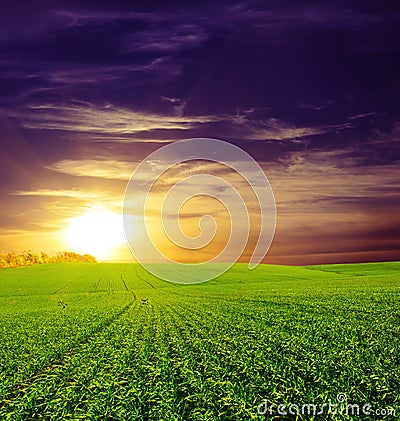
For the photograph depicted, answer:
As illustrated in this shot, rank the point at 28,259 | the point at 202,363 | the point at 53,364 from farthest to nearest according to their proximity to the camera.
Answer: the point at 28,259 → the point at 53,364 → the point at 202,363

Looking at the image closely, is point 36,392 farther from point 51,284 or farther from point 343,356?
point 51,284

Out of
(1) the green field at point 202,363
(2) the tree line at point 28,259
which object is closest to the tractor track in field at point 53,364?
(1) the green field at point 202,363

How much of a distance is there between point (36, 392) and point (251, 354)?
9116mm

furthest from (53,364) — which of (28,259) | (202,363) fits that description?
(28,259)

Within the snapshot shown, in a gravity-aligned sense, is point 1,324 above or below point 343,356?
below

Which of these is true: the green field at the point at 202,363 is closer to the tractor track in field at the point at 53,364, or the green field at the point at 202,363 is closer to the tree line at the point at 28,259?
the tractor track in field at the point at 53,364

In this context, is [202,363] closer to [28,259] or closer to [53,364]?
[53,364]

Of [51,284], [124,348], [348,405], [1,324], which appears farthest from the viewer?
[51,284]

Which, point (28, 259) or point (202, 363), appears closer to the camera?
point (202, 363)

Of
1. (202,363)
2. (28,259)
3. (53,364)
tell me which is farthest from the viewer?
(28,259)

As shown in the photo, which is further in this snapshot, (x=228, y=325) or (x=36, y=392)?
(x=228, y=325)

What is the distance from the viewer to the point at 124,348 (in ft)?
74.7

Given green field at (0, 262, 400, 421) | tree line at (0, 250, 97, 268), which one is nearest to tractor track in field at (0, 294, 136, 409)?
green field at (0, 262, 400, 421)

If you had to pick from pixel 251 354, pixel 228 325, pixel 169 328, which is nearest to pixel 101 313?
pixel 169 328
